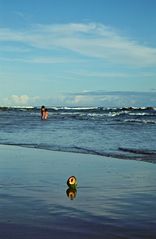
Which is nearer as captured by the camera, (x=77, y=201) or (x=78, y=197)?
(x=77, y=201)

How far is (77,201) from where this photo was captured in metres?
7.63

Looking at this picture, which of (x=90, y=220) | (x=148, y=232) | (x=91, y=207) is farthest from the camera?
(x=91, y=207)

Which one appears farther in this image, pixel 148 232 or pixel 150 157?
pixel 150 157

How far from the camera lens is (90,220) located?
6398 mm

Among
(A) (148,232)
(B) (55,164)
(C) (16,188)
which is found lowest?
(A) (148,232)

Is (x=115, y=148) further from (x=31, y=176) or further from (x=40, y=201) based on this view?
(x=40, y=201)

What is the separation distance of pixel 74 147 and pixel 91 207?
11341mm

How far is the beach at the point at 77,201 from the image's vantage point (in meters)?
5.89

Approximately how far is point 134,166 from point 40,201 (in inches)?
223

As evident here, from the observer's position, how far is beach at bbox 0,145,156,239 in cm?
589

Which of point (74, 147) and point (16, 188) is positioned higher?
point (74, 147)

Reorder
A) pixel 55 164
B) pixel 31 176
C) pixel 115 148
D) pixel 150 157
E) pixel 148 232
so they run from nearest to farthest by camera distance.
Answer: pixel 148 232
pixel 31 176
pixel 55 164
pixel 150 157
pixel 115 148

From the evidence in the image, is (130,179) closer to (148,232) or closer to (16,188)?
(16,188)

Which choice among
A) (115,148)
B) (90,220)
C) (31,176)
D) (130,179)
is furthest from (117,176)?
(115,148)
